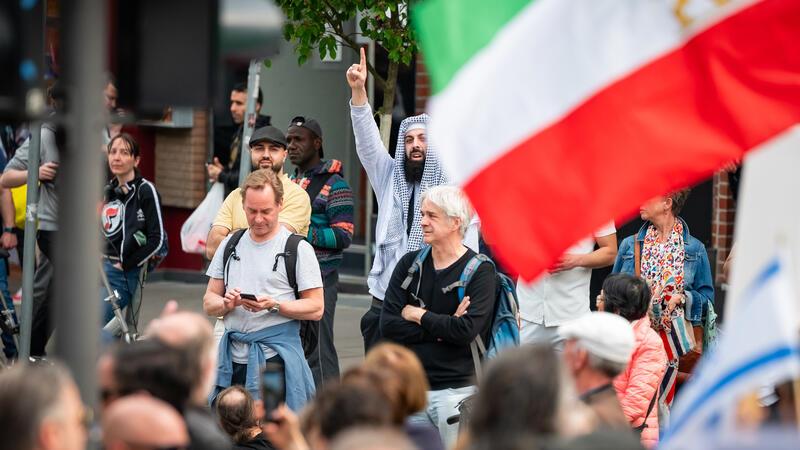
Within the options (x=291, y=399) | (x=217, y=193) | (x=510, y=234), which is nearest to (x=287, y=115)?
(x=217, y=193)

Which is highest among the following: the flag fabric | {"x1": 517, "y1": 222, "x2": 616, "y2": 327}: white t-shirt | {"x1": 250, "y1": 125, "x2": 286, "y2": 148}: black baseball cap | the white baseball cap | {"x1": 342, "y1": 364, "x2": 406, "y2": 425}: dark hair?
{"x1": 250, "y1": 125, "x2": 286, "y2": 148}: black baseball cap

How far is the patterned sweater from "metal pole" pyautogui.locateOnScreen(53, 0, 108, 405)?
5.53 metres

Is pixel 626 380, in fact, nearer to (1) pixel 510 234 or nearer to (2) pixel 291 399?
(2) pixel 291 399

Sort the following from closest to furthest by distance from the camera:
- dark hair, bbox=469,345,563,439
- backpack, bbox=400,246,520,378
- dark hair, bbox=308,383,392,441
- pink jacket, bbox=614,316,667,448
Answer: dark hair, bbox=469,345,563,439, dark hair, bbox=308,383,392,441, pink jacket, bbox=614,316,667,448, backpack, bbox=400,246,520,378

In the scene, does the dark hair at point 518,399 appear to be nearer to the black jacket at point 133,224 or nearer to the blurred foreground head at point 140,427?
the blurred foreground head at point 140,427

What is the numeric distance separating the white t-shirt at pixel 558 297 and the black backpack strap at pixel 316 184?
4.80 feet

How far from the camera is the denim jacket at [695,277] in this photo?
9016 mm

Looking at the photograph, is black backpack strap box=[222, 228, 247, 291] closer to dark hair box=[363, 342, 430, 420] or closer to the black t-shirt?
the black t-shirt

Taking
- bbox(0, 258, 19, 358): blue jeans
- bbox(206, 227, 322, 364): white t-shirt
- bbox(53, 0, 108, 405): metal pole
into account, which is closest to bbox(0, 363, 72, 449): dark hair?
bbox(53, 0, 108, 405): metal pole

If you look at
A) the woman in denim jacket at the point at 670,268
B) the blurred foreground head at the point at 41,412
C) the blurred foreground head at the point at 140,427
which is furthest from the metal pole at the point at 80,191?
the woman in denim jacket at the point at 670,268

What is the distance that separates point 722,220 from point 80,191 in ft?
31.4

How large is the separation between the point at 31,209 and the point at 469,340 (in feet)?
11.0

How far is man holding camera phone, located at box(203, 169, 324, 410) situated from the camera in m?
7.99

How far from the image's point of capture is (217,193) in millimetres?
12102
